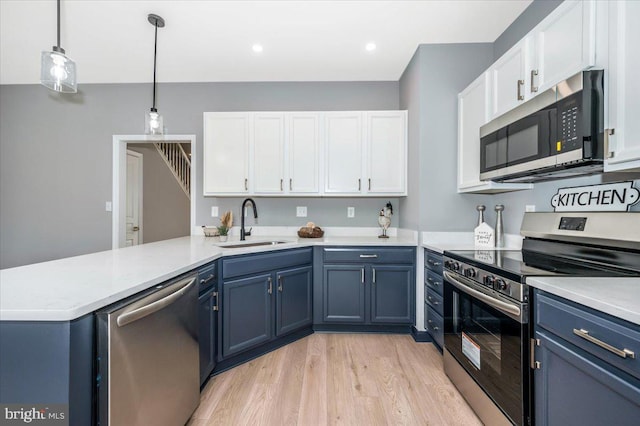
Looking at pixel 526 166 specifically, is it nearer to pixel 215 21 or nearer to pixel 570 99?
pixel 570 99

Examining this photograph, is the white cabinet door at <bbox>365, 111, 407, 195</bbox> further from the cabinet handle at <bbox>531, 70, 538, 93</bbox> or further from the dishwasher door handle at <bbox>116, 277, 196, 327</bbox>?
the dishwasher door handle at <bbox>116, 277, 196, 327</bbox>

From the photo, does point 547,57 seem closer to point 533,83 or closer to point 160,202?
point 533,83

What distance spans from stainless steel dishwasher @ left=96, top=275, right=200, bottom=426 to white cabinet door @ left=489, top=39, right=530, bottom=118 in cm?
233

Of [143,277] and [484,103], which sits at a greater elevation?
[484,103]

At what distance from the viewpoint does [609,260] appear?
1.38 meters

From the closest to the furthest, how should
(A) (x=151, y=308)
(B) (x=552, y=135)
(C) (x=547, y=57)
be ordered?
(A) (x=151, y=308) → (B) (x=552, y=135) → (C) (x=547, y=57)

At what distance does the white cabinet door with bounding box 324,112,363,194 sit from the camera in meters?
3.08

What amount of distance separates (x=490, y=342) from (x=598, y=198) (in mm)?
991

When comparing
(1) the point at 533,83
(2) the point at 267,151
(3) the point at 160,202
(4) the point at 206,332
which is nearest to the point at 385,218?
(2) the point at 267,151

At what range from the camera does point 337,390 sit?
6.37ft

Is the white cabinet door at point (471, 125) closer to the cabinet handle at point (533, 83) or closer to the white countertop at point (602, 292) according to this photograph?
the cabinet handle at point (533, 83)

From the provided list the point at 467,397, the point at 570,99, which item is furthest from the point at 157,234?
the point at 570,99

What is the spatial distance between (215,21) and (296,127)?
1.15 metres

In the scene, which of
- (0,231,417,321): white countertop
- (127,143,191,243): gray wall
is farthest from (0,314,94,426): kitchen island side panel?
(127,143,191,243): gray wall
